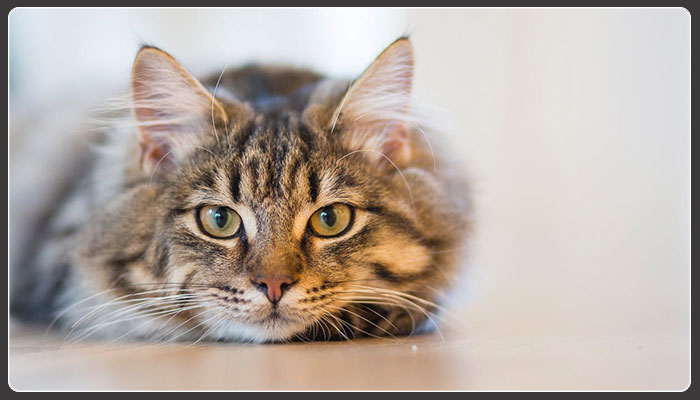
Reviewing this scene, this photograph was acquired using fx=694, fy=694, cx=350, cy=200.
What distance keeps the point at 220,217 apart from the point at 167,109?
31 centimetres

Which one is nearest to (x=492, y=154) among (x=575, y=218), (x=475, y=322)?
(x=575, y=218)

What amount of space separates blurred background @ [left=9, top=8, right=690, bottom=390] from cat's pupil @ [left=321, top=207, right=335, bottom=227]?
41 cm

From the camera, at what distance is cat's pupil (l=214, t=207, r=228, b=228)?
157cm

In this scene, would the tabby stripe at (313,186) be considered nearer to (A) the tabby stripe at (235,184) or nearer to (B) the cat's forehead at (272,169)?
(B) the cat's forehead at (272,169)

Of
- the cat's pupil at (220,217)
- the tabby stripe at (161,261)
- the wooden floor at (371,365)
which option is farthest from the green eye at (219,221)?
the wooden floor at (371,365)

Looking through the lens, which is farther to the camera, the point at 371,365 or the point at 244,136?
the point at 244,136

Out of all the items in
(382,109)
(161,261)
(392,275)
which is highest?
(382,109)

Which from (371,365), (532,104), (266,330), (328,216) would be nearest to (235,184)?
(328,216)

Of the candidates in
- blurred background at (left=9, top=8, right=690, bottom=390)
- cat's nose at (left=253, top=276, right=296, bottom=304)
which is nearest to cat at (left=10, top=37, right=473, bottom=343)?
cat's nose at (left=253, top=276, right=296, bottom=304)

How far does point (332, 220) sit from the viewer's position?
1.59 meters

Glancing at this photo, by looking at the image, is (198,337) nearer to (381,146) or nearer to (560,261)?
(381,146)

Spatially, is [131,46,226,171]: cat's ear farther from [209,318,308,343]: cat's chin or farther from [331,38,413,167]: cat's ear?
[209,318,308,343]: cat's chin

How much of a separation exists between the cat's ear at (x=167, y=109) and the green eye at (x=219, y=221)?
174 millimetres

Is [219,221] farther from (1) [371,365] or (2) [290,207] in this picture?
(1) [371,365]
